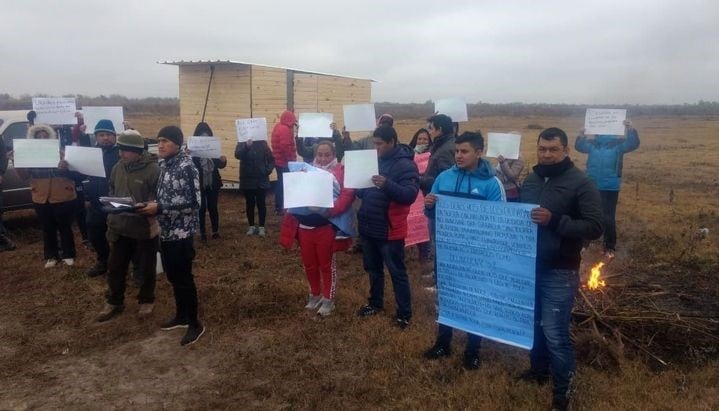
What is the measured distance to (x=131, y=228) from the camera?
5.41 meters

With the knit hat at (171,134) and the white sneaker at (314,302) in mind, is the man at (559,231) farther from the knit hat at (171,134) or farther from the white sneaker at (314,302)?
the knit hat at (171,134)

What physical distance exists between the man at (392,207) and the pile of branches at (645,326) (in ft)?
5.57

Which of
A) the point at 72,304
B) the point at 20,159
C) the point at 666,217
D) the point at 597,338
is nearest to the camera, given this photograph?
the point at 597,338

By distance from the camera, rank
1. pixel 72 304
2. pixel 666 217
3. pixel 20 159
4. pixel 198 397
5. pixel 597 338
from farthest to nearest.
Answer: pixel 666 217
pixel 20 159
pixel 72 304
pixel 597 338
pixel 198 397

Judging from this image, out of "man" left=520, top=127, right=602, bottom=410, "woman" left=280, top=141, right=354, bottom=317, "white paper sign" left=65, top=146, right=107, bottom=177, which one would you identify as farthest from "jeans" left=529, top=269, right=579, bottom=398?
"white paper sign" left=65, top=146, right=107, bottom=177

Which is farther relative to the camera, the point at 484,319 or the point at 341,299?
the point at 341,299

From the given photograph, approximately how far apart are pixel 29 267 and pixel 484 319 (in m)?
6.28

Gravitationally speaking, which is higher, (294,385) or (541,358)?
(541,358)

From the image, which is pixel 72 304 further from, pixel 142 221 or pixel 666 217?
pixel 666 217

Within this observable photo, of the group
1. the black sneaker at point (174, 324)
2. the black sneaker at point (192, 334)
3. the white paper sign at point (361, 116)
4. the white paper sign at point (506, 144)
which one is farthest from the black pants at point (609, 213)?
the black sneaker at point (174, 324)

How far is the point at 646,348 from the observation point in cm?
485

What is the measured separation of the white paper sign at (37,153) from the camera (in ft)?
21.6

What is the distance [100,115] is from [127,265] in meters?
3.37

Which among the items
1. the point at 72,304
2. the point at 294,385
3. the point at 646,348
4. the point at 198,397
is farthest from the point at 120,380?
the point at 646,348
